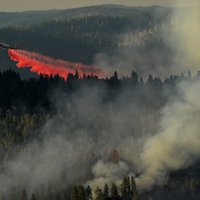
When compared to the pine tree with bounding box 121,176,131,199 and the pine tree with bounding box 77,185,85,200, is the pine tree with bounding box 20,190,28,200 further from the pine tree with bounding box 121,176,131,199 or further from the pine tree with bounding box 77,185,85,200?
the pine tree with bounding box 121,176,131,199

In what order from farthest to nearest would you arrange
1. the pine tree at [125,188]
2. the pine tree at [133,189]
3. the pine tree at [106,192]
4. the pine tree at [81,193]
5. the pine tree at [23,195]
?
the pine tree at [125,188], the pine tree at [133,189], the pine tree at [23,195], the pine tree at [106,192], the pine tree at [81,193]

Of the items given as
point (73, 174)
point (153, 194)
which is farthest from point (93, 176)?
point (153, 194)

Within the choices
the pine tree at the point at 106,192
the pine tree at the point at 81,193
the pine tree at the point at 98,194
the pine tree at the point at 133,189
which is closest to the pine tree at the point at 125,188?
the pine tree at the point at 133,189

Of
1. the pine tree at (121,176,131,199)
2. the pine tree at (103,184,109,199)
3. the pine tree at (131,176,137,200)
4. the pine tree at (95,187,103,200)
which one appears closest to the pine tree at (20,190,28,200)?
the pine tree at (95,187,103,200)

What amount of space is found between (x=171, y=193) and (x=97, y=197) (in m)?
29.4

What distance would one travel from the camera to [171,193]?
190250 millimetres

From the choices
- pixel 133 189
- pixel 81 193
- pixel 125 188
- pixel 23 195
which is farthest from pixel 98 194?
pixel 23 195

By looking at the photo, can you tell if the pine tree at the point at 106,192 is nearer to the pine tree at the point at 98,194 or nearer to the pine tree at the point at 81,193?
the pine tree at the point at 98,194

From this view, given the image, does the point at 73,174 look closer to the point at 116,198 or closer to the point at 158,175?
the point at 158,175

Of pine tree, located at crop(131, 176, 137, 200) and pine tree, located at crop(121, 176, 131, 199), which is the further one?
pine tree, located at crop(121, 176, 131, 199)

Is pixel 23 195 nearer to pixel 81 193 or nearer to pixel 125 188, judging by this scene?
pixel 81 193

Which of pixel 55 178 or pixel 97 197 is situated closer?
pixel 97 197

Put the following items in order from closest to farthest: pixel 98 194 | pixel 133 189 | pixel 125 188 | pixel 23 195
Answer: pixel 98 194 < pixel 23 195 < pixel 125 188 < pixel 133 189

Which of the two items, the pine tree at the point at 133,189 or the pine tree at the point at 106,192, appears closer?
the pine tree at the point at 106,192
